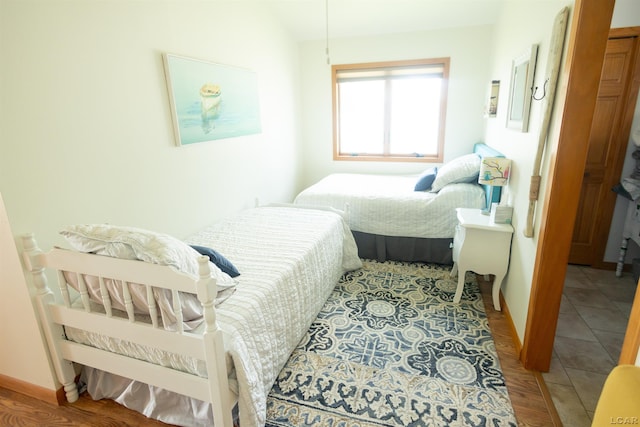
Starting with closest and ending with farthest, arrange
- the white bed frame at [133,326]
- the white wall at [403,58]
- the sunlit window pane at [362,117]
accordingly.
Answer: the white bed frame at [133,326], the white wall at [403,58], the sunlit window pane at [362,117]

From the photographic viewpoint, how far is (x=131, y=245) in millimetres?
1456

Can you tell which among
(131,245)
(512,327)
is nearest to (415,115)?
(512,327)

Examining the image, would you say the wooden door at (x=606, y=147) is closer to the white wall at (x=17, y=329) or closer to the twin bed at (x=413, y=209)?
the twin bed at (x=413, y=209)

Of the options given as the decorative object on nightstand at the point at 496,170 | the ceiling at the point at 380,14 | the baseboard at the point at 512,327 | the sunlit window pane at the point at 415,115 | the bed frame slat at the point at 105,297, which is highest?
the ceiling at the point at 380,14

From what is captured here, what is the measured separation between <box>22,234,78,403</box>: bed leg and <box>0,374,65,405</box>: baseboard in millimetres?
38

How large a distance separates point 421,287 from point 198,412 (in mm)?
1982

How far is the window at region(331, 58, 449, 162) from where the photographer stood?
14.1ft

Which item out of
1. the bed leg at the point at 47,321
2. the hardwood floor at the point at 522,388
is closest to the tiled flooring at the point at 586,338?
the hardwood floor at the point at 522,388

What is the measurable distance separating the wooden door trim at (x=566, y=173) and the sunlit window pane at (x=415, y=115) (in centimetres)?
282

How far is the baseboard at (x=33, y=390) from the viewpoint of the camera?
1789 millimetres

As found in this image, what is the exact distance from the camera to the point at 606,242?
10.3 feet

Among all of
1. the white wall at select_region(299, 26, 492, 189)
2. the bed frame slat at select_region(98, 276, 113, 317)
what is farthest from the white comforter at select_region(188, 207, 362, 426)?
the white wall at select_region(299, 26, 492, 189)

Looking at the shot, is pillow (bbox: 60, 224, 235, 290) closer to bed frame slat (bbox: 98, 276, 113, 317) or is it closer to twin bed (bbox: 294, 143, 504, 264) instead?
bed frame slat (bbox: 98, 276, 113, 317)

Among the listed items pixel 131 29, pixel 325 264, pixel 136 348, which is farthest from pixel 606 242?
pixel 131 29
